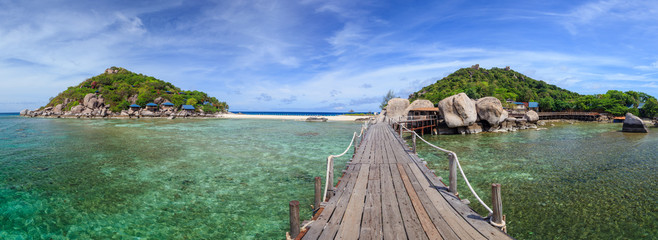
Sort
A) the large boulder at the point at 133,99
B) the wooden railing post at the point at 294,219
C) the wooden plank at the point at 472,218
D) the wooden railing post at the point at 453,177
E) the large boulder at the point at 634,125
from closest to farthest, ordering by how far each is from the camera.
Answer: the wooden railing post at the point at 294,219
the wooden plank at the point at 472,218
the wooden railing post at the point at 453,177
the large boulder at the point at 634,125
the large boulder at the point at 133,99

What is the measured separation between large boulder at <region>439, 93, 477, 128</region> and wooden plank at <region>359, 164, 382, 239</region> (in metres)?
23.6

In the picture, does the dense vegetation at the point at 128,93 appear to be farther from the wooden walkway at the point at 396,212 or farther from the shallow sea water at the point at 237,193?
the wooden walkway at the point at 396,212

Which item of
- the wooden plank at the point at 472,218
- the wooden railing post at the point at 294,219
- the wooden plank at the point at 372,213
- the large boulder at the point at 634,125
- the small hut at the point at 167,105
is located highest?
the small hut at the point at 167,105

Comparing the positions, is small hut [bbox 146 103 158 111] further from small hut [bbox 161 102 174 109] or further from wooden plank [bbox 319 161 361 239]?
wooden plank [bbox 319 161 361 239]

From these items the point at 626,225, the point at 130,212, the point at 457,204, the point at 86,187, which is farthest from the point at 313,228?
the point at 86,187

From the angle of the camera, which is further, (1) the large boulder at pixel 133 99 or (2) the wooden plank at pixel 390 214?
(1) the large boulder at pixel 133 99

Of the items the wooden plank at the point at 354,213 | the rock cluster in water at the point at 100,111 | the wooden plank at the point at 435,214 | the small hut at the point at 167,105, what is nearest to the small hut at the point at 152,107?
the rock cluster in water at the point at 100,111

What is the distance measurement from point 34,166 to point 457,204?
19431mm

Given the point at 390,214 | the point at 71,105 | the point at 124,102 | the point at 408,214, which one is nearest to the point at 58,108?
the point at 71,105

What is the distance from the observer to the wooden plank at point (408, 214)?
369 centimetres

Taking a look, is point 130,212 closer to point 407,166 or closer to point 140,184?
point 140,184

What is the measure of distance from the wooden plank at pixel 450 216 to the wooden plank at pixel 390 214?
767 millimetres

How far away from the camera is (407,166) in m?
8.18

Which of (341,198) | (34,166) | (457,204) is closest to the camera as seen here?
(457,204)
